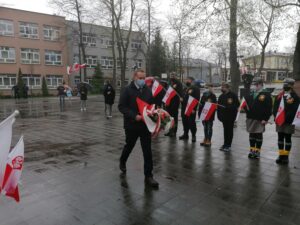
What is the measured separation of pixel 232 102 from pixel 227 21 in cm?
961

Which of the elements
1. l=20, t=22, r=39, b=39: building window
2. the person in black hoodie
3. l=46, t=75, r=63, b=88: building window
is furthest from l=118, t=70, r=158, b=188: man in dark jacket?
l=20, t=22, r=39, b=39: building window

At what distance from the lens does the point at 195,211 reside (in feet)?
11.7

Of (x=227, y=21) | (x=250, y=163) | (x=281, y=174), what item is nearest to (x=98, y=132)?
(x=250, y=163)

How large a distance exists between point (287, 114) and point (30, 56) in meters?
42.4

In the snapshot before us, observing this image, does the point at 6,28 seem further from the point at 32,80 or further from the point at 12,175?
the point at 12,175

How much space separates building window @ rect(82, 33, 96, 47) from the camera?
48.2m

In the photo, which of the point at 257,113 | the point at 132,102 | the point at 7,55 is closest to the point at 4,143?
the point at 132,102

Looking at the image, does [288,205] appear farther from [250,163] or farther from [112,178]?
[112,178]

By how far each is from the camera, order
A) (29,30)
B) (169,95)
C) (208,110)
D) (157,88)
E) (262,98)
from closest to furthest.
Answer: (262,98) < (208,110) < (169,95) < (157,88) < (29,30)

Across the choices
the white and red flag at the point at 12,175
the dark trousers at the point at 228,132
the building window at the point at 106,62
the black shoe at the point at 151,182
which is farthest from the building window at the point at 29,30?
the white and red flag at the point at 12,175

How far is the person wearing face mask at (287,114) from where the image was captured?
5.45 metres

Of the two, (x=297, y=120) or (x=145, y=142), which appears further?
(x=297, y=120)

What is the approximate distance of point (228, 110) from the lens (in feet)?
21.8

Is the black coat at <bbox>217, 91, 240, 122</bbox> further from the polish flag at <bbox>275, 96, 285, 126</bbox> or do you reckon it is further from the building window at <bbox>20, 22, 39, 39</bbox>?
the building window at <bbox>20, 22, 39, 39</bbox>
